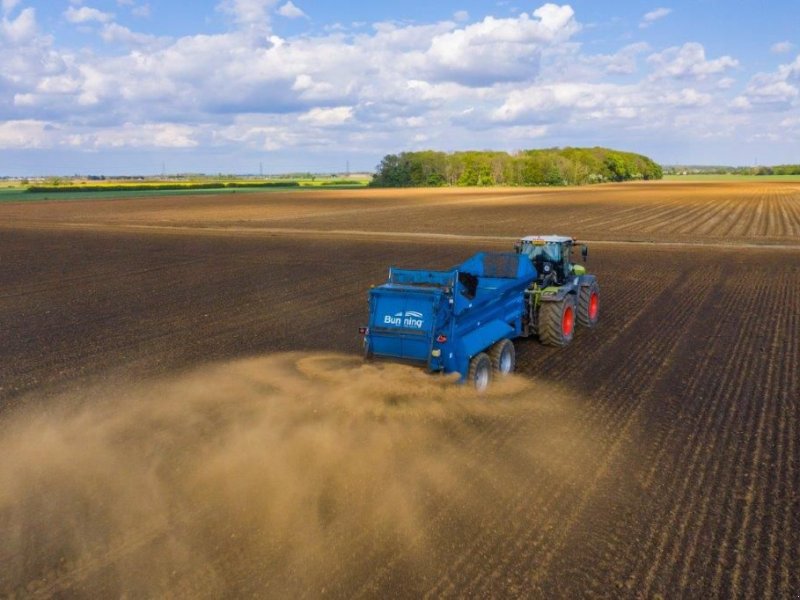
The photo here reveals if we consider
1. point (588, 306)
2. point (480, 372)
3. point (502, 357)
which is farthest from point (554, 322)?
point (480, 372)

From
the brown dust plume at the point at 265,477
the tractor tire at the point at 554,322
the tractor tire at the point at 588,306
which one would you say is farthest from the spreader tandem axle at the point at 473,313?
the tractor tire at the point at 588,306

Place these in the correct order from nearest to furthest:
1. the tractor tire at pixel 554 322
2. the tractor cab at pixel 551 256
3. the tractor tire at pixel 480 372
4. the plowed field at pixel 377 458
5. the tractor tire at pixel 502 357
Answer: the plowed field at pixel 377 458 → the tractor tire at pixel 480 372 → the tractor tire at pixel 502 357 → the tractor tire at pixel 554 322 → the tractor cab at pixel 551 256

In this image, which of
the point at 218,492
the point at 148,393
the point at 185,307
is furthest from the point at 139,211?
the point at 218,492

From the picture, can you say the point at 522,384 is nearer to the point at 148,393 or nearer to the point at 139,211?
the point at 148,393

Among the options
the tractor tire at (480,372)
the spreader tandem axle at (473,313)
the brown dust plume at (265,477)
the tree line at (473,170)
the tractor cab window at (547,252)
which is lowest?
the brown dust plume at (265,477)

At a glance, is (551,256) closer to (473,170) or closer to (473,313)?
(473,313)

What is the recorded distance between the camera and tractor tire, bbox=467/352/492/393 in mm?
9500

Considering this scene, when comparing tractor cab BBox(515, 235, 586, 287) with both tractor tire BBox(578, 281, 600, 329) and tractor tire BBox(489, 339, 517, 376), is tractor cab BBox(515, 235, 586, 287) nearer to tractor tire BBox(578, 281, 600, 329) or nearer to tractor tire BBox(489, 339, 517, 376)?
tractor tire BBox(578, 281, 600, 329)

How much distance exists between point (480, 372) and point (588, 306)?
16.9 feet

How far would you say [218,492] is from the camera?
6992 millimetres

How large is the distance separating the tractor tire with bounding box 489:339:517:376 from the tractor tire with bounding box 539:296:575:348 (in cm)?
160

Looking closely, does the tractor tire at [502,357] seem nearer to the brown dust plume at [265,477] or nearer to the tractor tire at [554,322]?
the brown dust plume at [265,477]

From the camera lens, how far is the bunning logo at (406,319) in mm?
9086

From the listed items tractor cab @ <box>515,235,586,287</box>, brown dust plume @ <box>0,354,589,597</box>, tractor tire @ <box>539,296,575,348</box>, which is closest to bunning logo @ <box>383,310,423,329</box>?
brown dust plume @ <box>0,354,589,597</box>
